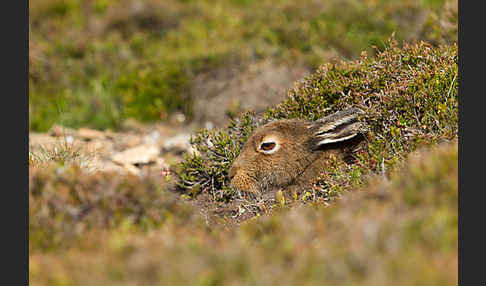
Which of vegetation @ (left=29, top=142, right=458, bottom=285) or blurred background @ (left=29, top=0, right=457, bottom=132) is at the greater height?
blurred background @ (left=29, top=0, right=457, bottom=132)

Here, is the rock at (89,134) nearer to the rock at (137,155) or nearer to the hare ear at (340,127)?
the rock at (137,155)

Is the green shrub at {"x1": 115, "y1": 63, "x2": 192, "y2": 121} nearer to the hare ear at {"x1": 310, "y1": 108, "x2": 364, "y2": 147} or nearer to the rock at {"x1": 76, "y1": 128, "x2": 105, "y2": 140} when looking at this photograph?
the rock at {"x1": 76, "y1": 128, "x2": 105, "y2": 140}

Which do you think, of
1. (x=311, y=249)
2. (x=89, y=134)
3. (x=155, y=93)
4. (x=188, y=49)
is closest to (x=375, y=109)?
(x=311, y=249)

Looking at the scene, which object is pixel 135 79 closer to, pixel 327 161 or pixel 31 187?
pixel 327 161

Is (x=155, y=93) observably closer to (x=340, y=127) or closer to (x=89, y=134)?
(x=89, y=134)

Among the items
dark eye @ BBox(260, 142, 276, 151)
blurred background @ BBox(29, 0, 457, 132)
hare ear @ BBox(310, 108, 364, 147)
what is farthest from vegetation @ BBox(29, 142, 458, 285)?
blurred background @ BBox(29, 0, 457, 132)

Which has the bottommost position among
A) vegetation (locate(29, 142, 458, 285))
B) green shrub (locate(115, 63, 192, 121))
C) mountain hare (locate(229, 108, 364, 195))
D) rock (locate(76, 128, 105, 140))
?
vegetation (locate(29, 142, 458, 285))
